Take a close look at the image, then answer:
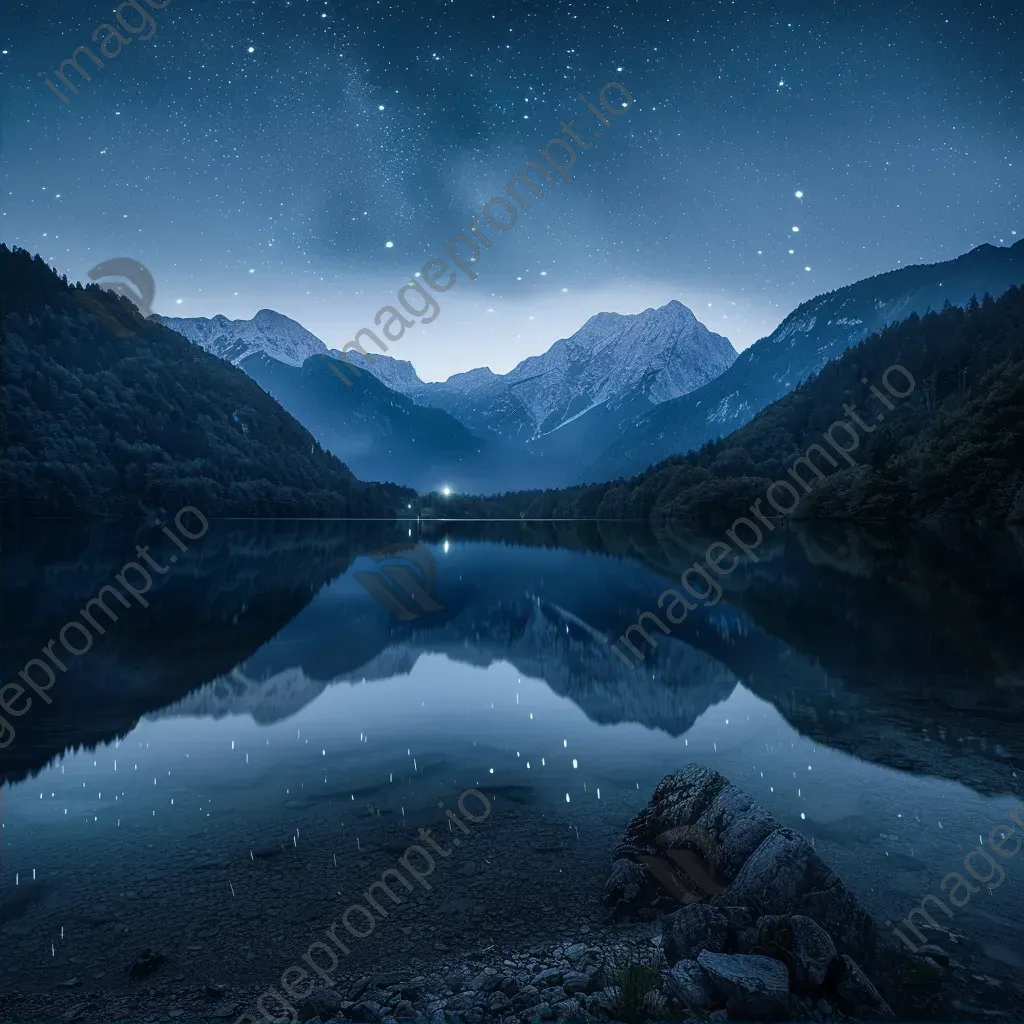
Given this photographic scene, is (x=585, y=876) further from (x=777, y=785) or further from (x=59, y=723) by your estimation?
(x=59, y=723)

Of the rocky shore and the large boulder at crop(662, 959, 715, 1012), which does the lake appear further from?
the large boulder at crop(662, 959, 715, 1012)

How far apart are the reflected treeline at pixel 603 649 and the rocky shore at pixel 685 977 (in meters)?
8.57

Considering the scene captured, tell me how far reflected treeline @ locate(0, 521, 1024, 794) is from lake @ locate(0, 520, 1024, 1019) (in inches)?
8.2

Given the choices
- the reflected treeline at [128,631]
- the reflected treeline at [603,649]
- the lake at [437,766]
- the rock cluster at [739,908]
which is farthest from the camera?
the reflected treeline at [128,631]

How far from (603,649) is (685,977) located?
85.9ft

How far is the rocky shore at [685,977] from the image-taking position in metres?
8.09

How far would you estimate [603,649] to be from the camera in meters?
34.2

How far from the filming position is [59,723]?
850 inches

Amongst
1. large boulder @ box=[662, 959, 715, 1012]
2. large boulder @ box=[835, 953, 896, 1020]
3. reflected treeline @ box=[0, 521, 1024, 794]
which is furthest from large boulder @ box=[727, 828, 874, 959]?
reflected treeline @ box=[0, 521, 1024, 794]

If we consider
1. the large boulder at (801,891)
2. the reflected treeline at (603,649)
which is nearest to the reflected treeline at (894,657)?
the reflected treeline at (603,649)

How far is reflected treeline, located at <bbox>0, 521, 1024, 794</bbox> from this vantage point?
21.3m

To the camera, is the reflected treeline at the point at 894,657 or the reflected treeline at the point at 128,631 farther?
the reflected treeline at the point at 128,631

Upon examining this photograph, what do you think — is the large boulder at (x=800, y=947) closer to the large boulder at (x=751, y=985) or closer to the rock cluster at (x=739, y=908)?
the rock cluster at (x=739, y=908)

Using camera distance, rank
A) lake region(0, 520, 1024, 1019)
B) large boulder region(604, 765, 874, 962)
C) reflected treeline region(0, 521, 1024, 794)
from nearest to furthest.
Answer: large boulder region(604, 765, 874, 962), lake region(0, 520, 1024, 1019), reflected treeline region(0, 521, 1024, 794)
